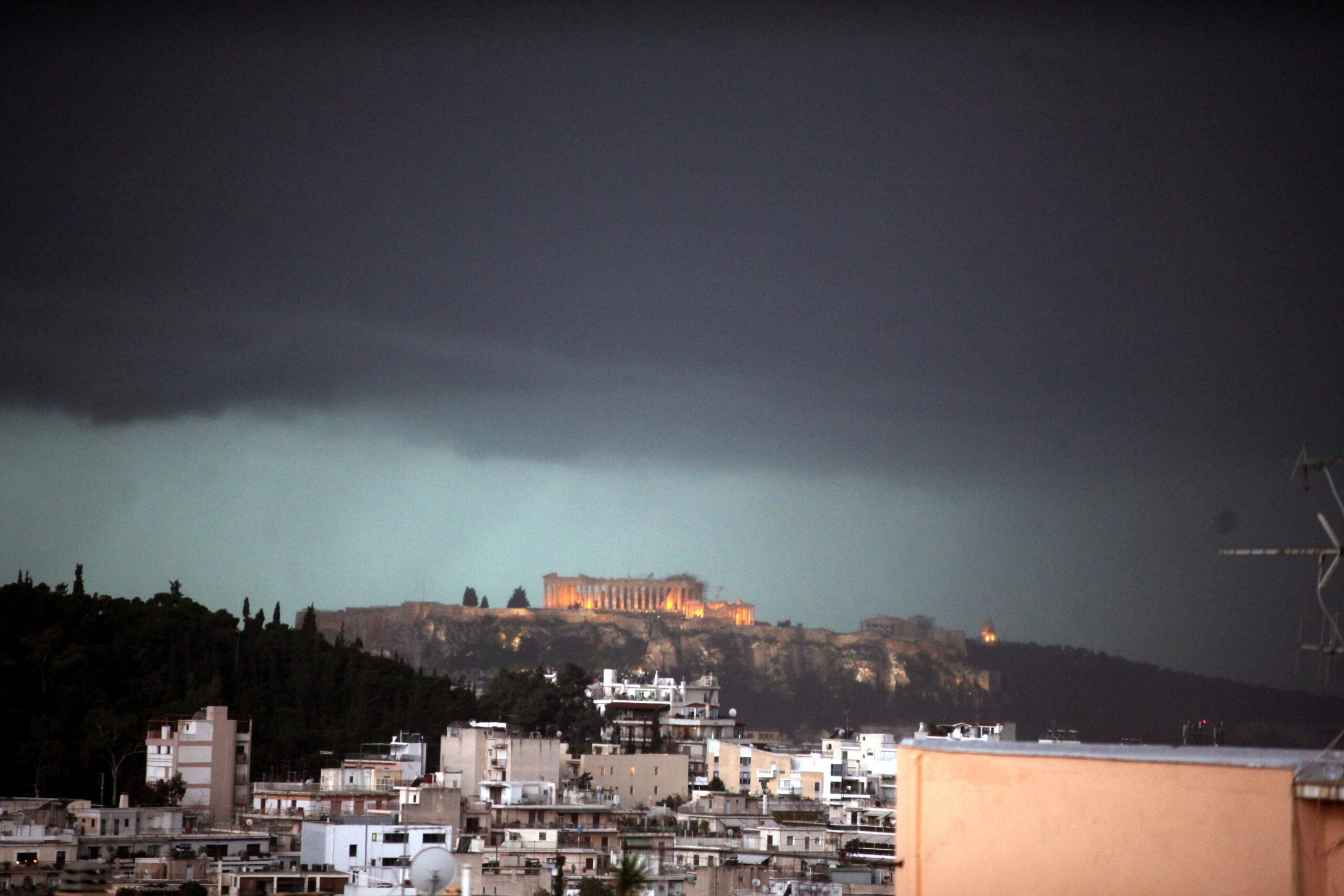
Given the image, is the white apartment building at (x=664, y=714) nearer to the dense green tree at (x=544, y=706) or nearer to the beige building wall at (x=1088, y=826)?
the dense green tree at (x=544, y=706)

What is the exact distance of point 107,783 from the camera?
1715 inches

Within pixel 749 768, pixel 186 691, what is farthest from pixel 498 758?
pixel 749 768

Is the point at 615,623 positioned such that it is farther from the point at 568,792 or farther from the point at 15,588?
the point at 568,792

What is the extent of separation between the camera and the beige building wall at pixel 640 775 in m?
49.8

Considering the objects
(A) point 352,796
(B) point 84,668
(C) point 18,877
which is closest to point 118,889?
(C) point 18,877

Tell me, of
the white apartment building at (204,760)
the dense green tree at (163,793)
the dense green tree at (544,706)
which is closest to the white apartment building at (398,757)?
the white apartment building at (204,760)

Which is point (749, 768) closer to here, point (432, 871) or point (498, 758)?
point (498, 758)

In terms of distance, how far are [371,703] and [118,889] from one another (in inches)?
1209

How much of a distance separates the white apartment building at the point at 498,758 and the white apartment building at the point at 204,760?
5748 mm

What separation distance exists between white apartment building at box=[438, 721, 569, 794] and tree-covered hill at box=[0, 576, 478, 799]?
4.42 metres

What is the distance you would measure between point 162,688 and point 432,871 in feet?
149

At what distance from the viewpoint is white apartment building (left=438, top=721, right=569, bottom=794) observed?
4594 cm

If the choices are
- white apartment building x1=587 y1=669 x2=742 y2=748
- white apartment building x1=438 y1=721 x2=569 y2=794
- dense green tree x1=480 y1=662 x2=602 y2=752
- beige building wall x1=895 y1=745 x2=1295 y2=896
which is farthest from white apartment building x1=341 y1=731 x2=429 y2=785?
beige building wall x1=895 y1=745 x2=1295 y2=896

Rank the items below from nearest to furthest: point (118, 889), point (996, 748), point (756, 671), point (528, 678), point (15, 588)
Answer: point (996, 748)
point (118, 889)
point (15, 588)
point (528, 678)
point (756, 671)
